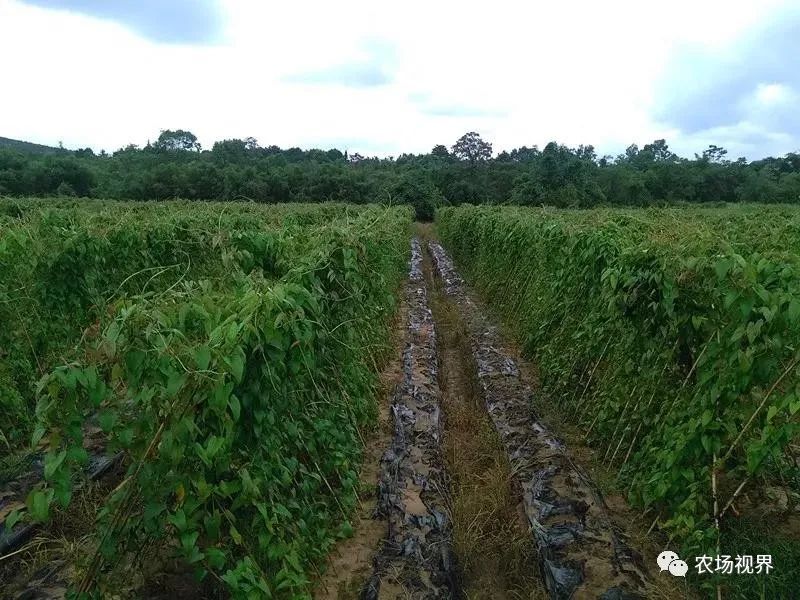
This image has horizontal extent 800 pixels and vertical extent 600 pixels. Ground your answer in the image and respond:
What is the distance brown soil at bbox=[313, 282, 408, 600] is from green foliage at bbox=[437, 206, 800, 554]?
1946 mm

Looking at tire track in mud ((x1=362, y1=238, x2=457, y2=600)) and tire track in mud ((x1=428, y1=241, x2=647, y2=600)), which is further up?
tire track in mud ((x1=428, y1=241, x2=647, y2=600))

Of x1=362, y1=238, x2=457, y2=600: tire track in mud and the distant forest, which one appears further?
the distant forest

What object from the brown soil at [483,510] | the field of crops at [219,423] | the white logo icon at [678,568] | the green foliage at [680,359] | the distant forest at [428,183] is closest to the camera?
the field of crops at [219,423]

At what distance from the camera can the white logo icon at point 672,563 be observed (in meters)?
3.41

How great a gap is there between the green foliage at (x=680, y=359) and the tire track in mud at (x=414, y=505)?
1.46 meters

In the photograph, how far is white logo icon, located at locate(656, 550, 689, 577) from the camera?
11.2 ft

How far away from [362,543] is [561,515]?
1.45 metres

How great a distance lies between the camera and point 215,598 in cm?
286

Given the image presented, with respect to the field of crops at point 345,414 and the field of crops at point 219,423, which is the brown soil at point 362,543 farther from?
the field of crops at point 219,423

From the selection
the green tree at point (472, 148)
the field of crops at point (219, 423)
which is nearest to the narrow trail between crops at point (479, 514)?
the field of crops at point (219, 423)

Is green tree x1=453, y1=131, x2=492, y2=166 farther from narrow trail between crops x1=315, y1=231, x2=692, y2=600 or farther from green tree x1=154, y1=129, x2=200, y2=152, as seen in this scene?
narrow trail between crops x1=315, y1=231, x2=692, y2=600

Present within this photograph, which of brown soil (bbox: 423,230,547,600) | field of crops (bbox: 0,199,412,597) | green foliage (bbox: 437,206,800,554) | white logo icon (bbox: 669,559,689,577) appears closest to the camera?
field of crops (bbox: 0,199,412,597)

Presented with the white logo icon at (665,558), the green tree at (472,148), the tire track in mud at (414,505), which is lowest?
the tire track in mud at (414,505)

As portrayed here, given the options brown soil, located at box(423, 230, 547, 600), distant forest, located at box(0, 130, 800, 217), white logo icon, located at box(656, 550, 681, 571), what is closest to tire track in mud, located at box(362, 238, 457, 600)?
brown soil, located at box(423, 230, 547, 600)
